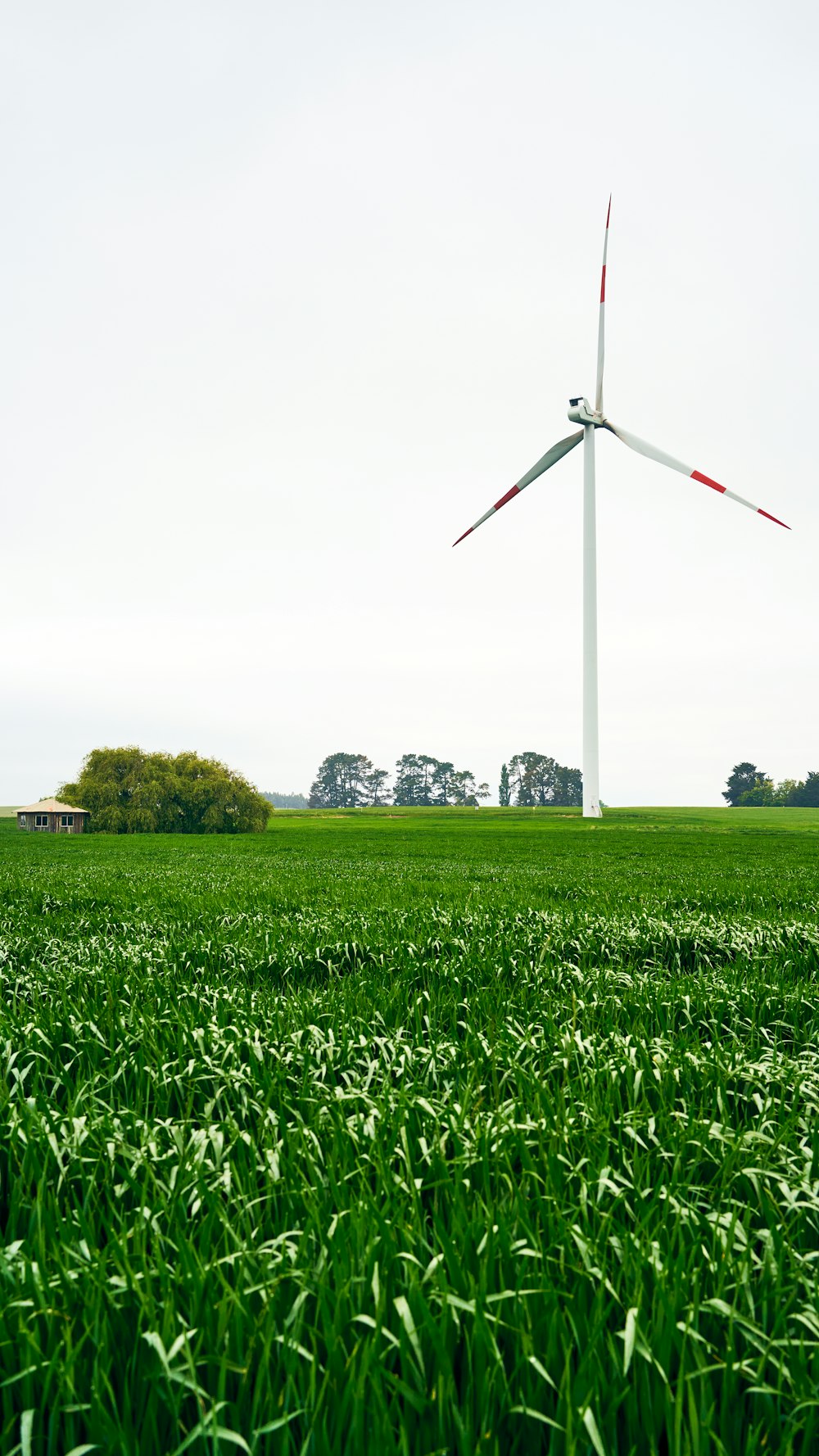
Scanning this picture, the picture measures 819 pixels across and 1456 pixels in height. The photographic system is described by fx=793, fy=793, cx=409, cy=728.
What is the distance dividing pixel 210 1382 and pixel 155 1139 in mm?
1354

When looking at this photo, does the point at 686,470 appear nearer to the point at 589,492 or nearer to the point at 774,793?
the point at 589,492

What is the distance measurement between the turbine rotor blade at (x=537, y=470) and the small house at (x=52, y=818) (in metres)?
54.8

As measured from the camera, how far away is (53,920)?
1078cm

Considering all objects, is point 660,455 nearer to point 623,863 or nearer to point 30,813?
point 623,863

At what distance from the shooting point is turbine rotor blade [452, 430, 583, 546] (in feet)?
187

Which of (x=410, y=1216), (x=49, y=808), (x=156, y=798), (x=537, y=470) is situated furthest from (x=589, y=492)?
(x=49, y=808)

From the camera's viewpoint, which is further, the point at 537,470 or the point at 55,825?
the point at 55,825

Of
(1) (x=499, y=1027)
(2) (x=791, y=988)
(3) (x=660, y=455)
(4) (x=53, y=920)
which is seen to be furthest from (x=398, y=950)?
(3) (x=660, y=455)

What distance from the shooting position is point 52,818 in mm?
99812

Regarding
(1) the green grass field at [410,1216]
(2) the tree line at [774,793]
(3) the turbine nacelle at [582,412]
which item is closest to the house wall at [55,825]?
(3) the turbine nacelle at [582,412]

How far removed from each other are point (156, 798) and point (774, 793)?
14901 cm

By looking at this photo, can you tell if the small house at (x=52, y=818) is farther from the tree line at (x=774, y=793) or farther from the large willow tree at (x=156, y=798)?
the tree line at (x=774, y=793)

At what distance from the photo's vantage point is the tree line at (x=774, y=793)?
570ft

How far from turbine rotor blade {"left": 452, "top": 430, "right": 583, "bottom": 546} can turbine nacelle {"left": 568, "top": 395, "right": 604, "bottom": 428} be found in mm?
1345
